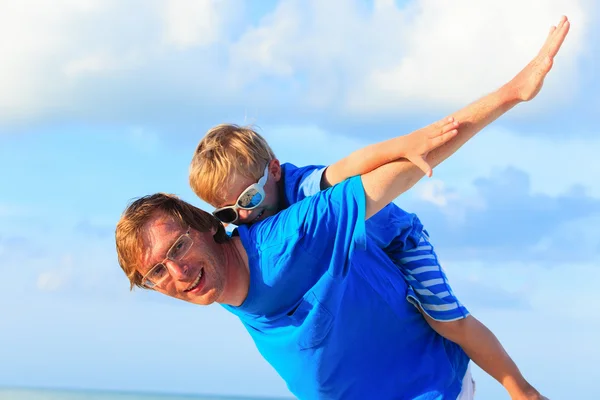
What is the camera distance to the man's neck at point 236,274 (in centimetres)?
420

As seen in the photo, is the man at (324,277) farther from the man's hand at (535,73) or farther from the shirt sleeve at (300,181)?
the shirt sleeve at (300,181)

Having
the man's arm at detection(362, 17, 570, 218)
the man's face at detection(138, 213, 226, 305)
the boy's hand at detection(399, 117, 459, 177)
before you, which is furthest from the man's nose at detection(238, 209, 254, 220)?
the boy's hand at detection(399, 117, 459, 177)

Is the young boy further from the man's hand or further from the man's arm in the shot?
the man's hand

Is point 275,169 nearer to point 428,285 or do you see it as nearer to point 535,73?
point 428,285

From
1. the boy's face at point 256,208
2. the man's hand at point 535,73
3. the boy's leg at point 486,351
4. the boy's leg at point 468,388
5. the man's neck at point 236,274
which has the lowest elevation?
the boy's leg at point 468,388

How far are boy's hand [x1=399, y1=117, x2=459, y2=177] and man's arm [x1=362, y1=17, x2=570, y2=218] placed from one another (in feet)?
0.17

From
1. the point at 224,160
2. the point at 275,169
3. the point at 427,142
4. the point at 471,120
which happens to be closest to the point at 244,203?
the point at 224,160

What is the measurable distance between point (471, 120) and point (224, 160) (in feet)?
5.42

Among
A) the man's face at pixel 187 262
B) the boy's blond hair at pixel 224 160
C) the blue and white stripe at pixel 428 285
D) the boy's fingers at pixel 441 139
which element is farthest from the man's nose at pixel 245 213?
the boy's fingers at pixel 441 139

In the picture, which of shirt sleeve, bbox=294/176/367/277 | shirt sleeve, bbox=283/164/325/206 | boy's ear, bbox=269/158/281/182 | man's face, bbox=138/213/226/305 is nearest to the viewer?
shirt sleeve, bbox=294/176/367/277

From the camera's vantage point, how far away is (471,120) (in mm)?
3846

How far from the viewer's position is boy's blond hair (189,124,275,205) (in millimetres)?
4973

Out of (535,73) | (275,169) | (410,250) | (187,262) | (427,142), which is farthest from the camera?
(275,169)

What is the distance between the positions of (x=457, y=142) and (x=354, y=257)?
1.04m
